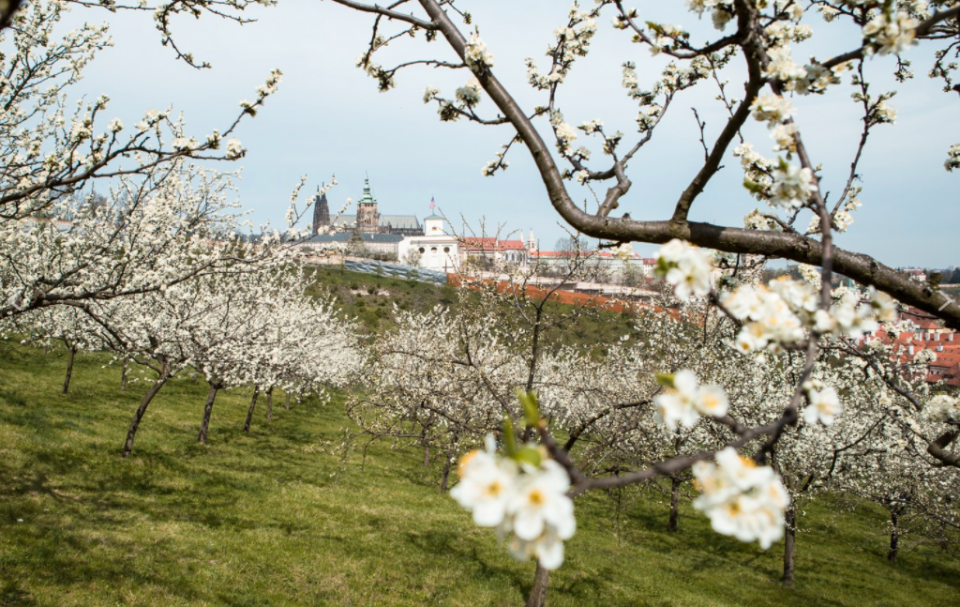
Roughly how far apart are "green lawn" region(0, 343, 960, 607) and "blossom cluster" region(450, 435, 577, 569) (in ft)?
20.6

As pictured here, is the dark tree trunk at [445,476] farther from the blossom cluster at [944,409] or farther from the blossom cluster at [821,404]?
the blossom cluster at [821,404]

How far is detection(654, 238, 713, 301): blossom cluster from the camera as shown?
4.91ft

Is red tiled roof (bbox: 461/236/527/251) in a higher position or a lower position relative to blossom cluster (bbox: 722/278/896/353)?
higher

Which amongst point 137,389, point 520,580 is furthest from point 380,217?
point 520,580

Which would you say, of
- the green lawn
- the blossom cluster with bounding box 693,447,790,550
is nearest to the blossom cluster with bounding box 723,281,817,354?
the blossom cluster with bounding box 693,447,790,550

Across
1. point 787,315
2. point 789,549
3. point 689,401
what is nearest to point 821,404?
point 787,315

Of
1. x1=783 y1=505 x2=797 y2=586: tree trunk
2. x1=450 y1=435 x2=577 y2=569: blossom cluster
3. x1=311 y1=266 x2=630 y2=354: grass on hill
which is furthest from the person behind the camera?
x1=311 y1=266 x2=630 y2=354: grass on hill

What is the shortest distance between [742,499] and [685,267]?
60 cm

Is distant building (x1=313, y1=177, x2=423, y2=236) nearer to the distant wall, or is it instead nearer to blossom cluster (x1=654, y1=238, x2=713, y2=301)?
the distant wall

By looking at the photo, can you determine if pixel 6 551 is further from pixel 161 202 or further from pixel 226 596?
pixel 161 202

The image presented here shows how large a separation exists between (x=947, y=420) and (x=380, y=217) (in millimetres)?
192847

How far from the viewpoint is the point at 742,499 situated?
1194 mm

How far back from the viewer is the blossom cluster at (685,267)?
4.91 feet

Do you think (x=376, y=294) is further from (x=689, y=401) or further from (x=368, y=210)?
(x=368, y=210)
